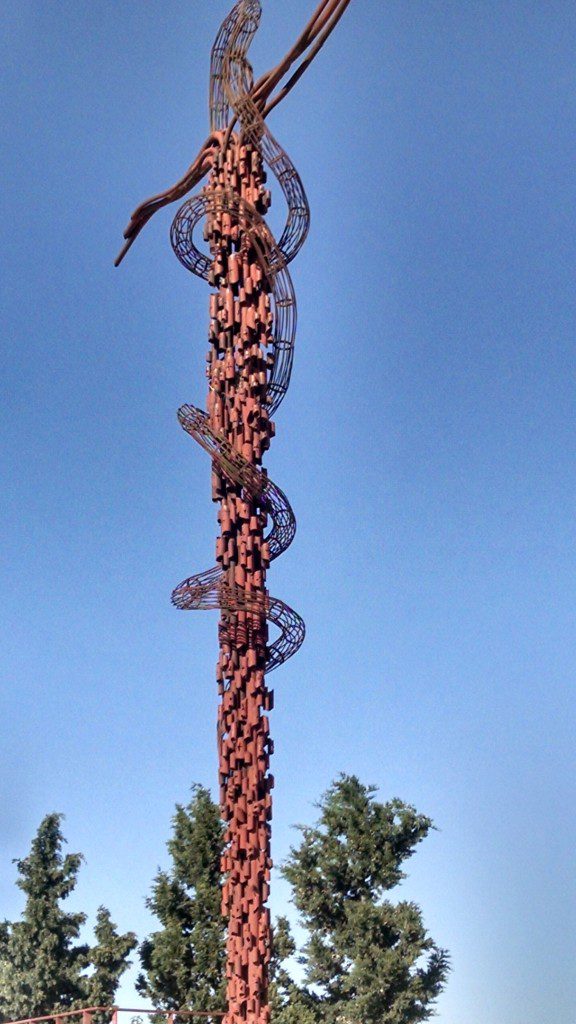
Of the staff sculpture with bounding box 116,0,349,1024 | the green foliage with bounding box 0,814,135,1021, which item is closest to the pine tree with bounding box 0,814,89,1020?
the green foliage with bounding box 0,814,135,1021

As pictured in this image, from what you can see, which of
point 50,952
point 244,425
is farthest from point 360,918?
point 244,425

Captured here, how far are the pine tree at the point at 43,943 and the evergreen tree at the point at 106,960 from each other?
190mm

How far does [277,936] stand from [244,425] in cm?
871

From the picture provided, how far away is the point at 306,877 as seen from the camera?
17.2 metres

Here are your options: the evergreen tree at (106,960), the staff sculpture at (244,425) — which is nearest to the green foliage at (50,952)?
the evergreen tree at (106,960)

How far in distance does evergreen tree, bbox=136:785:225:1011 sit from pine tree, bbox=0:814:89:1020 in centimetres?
102

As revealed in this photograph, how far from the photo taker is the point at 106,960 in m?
16.7

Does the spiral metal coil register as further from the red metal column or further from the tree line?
the tree line

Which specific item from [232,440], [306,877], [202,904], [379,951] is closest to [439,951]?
[379,951]

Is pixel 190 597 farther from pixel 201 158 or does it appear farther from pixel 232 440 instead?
pixel 201 158

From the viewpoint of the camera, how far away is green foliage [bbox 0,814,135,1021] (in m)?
16.5

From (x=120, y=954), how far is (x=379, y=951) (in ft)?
11.9

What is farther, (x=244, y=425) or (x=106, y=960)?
→ (x=106, y=960)

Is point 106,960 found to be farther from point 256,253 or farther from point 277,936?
point 256,253
